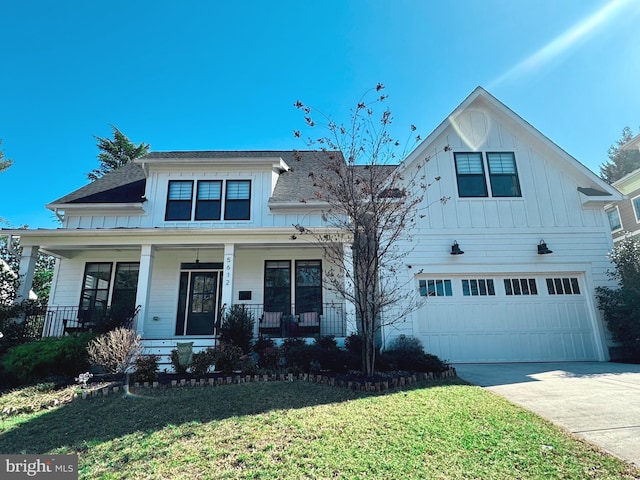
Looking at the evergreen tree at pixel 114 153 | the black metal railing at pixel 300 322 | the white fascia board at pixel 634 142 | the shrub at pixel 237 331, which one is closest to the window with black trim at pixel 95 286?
the black metal railing at pixel 300 322

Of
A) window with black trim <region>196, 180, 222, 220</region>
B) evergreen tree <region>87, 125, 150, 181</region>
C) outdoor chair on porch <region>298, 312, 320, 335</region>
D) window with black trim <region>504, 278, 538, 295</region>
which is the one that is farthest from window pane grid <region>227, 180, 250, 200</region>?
evergreen tree <region>87, 125, 150, 181</region>

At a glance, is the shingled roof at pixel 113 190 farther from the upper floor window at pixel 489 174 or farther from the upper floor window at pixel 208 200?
the upper floor window at pixel 489 174

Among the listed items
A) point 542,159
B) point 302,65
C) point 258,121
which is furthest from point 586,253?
point 258,121

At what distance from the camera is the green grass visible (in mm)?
3107

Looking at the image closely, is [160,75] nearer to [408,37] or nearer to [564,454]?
[408,37]

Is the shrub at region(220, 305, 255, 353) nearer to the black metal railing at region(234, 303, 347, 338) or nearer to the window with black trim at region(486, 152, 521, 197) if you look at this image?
the black metal railing at region(234, 303, 347, 338)

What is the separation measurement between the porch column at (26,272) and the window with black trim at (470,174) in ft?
42.2

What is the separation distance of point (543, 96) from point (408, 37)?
4.18 m

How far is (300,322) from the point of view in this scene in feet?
34.0

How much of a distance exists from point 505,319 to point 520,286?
3.68 feet

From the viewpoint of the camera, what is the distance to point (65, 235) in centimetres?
994

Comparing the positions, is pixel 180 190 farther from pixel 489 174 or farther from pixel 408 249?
pixel 489 174

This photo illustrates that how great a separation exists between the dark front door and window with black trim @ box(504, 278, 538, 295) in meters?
8.99

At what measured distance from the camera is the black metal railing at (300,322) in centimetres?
1023
